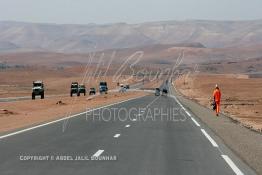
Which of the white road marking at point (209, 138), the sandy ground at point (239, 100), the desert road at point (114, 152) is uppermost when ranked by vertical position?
the desert road at point (114, 152)

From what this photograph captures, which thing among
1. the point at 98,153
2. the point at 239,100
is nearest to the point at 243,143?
the point at 98,153

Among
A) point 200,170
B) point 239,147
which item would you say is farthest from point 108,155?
point 239,147

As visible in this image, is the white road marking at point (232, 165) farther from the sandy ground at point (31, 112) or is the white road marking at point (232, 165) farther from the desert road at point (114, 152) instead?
the sandy ground at point (31, 112)

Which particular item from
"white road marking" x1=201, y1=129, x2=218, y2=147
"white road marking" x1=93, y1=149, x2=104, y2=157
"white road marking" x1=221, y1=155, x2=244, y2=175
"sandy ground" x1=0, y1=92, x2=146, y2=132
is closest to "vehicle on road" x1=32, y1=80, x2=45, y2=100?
"sandy ground" x1=0, y1=92, x2=146, y2=132

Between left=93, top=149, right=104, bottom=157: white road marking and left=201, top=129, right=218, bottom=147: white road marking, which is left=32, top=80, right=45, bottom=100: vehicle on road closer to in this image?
left=201, top=129, right=218, bottom=147: white road marking

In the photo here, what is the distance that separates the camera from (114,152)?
18328 millimetres

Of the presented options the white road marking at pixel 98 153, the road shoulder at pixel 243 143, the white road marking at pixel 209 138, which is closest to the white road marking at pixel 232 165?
the road shoulder at pixel 243 143

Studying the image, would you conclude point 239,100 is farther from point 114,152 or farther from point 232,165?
point 232,165

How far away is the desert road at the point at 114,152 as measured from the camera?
14.6 meters

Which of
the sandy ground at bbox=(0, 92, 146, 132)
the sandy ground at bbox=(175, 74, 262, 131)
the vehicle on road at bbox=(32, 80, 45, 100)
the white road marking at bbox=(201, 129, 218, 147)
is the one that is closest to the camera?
the white road marking at bbox=(201, 129, 218, 147)

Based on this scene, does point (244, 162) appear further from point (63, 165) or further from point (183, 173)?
point (63, 165)

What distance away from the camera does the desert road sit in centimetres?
1456

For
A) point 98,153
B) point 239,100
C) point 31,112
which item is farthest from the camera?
point 239,100

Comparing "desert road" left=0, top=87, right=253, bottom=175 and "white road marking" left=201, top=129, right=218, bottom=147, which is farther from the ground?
"desert road" left=0, top=87, right=253, bottom=175
